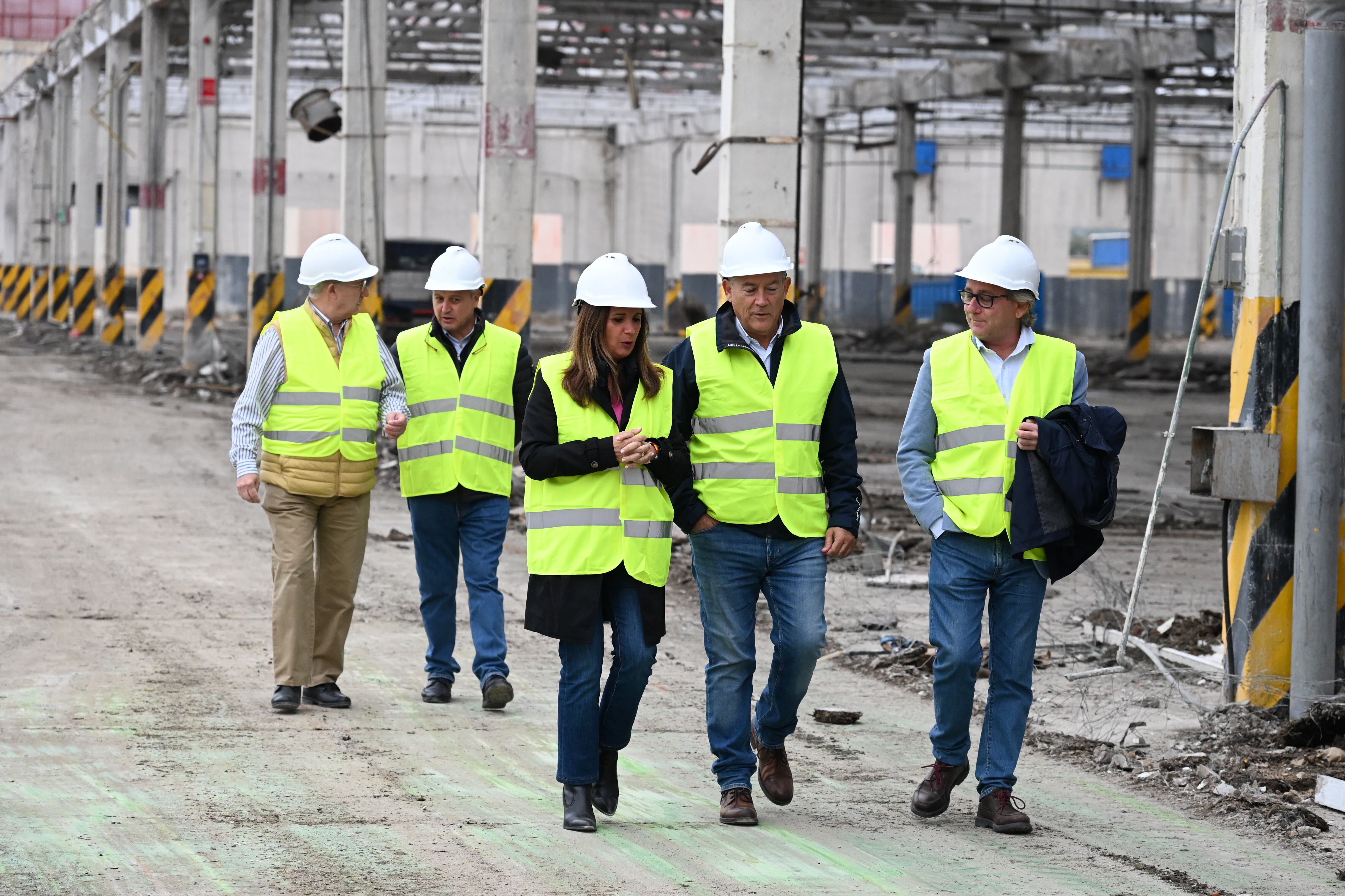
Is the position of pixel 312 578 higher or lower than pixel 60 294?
lower

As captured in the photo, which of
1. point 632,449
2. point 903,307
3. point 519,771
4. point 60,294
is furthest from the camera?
point 60,294

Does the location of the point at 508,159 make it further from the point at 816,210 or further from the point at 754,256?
the point at 816,210

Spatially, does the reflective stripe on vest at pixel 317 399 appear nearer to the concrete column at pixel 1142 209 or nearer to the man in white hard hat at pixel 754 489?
the man in white hard hat at pixel 754 489

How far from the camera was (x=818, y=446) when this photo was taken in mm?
5660

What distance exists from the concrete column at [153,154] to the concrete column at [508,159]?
15.7m

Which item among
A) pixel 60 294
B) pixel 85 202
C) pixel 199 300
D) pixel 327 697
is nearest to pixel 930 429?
pixel 327 697

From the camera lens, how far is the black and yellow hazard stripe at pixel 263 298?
77.8 ft

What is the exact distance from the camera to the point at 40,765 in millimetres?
6066

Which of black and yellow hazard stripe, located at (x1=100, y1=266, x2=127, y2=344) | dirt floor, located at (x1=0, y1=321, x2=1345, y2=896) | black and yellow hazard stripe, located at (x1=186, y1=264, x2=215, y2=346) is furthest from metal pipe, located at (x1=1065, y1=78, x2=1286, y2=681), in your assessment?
black and yellow hazard stripe, located at (x1=100, y1=266, x2=127, y2=344)

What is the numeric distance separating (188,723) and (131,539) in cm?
544

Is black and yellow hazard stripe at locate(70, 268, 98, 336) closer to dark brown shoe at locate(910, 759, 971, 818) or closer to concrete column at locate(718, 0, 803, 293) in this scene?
concrete column at locate(718, 0, 803, 293)

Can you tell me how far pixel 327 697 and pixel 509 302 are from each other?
8.67 m

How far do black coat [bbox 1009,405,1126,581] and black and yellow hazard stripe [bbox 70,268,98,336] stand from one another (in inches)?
1340

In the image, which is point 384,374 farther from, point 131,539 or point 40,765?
point 131,539
